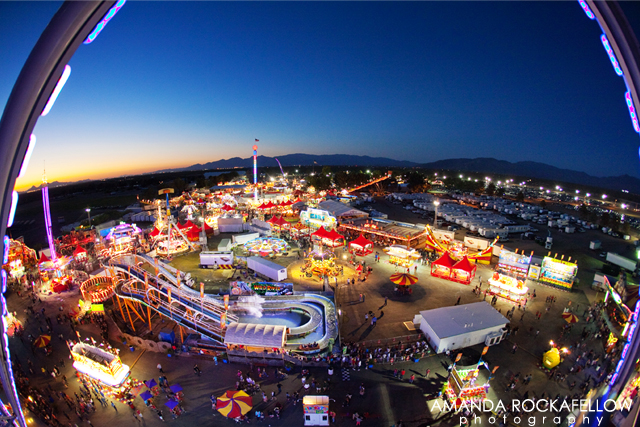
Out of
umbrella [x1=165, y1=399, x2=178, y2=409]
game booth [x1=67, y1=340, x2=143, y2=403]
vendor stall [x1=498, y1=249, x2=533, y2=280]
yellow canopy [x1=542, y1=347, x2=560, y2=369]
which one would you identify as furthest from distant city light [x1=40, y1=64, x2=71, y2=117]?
vendor stall [x1=498, y1=249, x2=533, y2=280]

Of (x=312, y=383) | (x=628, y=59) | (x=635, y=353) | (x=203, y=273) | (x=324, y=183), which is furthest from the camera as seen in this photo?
(x=324, y=183)

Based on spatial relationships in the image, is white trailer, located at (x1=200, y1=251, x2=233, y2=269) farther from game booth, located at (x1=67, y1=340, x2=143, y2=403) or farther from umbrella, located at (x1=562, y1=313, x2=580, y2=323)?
umbrella, located at (x1=562, y1=313, x2=580, y2=323)

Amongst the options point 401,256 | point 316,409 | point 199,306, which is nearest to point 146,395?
point 199,306

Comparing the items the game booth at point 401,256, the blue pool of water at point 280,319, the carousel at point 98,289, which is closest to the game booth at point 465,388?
the blue pool of water at point 280,319

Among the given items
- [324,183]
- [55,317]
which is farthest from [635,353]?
[324,183]

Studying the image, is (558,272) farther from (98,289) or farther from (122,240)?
(122,240)

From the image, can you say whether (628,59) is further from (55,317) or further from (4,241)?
(55,317)
